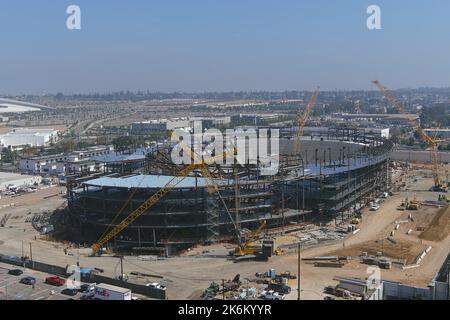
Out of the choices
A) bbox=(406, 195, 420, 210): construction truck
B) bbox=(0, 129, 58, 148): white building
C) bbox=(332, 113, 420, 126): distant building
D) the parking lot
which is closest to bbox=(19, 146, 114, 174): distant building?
bbox=(0, 129, 58, 148): white building

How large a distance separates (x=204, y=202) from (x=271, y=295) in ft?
29.5

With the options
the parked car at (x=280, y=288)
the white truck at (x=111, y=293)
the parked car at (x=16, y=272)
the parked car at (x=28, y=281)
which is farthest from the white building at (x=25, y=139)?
the parked car at (x=280, y=288)

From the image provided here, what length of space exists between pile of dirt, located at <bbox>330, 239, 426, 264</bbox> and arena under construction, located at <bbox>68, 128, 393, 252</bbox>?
15.4 feet

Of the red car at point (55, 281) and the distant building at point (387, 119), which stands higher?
the distant building at point (387, 119)

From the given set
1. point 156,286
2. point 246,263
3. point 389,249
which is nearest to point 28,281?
point 156,286

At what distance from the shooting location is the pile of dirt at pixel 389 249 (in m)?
22.3

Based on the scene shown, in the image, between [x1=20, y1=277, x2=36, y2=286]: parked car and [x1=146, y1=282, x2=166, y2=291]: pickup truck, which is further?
[x1=20, y1=277, x2=36, y2=286]: parked car

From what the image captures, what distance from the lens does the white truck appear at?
16.6 metres

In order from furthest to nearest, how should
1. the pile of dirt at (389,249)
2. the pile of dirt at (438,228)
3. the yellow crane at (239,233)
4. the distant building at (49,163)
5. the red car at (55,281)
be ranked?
the distant building at (49,163)
the pile of dirt at (438,228)
the yellow crane at (239,233)
the pile of dirt at (389,249)
the red car at (55,281)

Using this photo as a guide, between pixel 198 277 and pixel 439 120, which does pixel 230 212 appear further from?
pixel 439 120

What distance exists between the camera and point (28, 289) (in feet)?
59.2

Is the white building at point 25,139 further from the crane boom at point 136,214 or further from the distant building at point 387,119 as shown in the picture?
the distant building at point 387,119

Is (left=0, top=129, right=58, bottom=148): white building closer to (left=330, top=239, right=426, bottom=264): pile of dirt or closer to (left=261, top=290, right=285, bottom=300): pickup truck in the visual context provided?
(left=330, top=239, right=426, bottom=264): pile of dirt

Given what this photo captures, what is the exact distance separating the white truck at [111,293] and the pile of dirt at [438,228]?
15945mm
